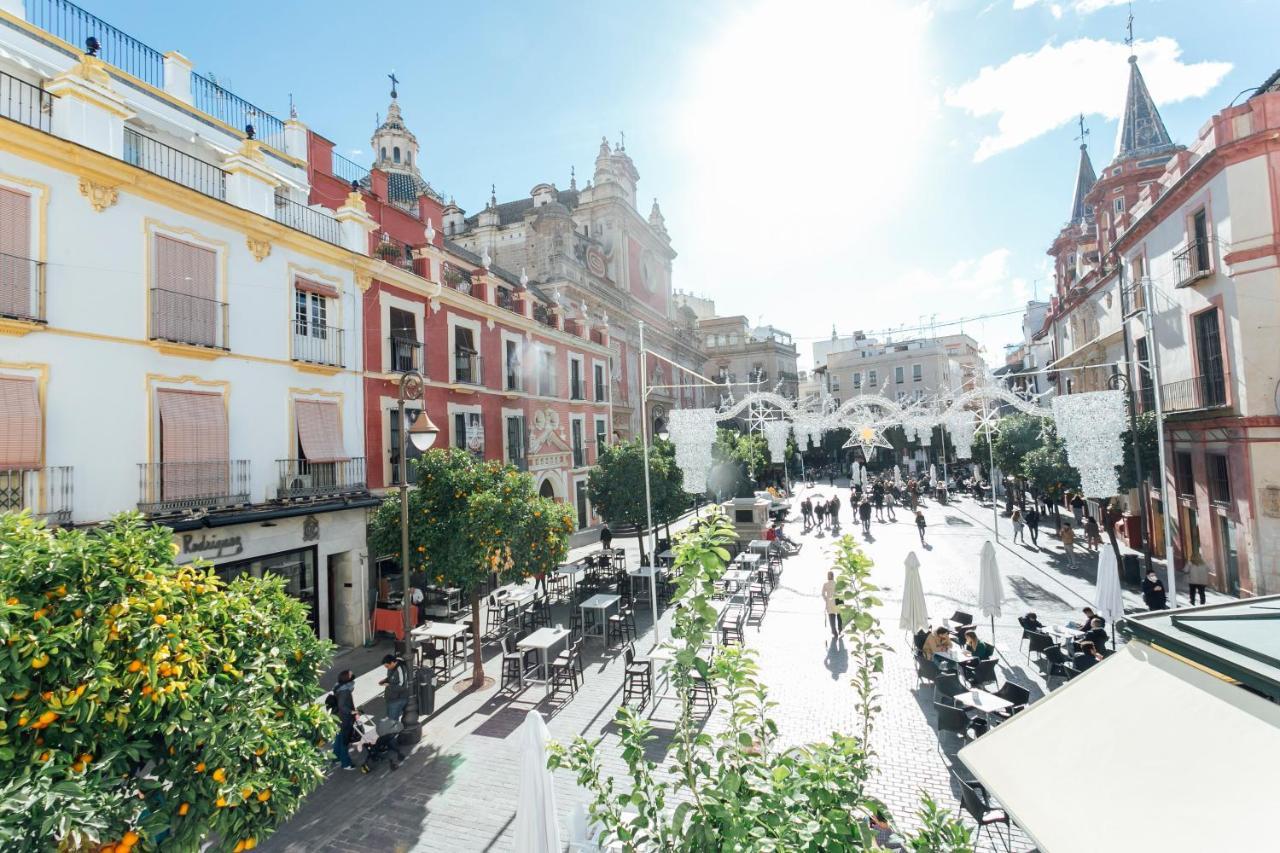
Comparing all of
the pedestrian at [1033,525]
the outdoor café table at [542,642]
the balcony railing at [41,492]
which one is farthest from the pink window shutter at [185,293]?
the pedestrian at [1033,525]

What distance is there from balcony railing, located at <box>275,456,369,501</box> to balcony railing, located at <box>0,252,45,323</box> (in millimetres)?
5056

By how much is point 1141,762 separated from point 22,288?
48.4 feet

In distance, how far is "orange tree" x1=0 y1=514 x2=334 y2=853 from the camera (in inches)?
148

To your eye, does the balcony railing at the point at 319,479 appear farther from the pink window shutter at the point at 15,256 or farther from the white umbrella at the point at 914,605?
the white umbrella at the point at 914,605

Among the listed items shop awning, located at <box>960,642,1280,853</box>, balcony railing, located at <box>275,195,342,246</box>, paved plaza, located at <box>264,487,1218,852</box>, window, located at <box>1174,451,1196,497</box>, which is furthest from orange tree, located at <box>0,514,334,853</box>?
window, located at <box>1174,451,1196,497</box>

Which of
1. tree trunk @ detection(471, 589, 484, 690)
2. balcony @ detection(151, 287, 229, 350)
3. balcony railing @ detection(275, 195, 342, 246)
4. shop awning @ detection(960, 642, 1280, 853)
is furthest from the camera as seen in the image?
balcony railing @ detection(275, 195, 342, 246)

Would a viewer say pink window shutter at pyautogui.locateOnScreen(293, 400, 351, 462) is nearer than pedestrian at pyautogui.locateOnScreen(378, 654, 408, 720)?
No

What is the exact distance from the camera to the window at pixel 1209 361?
51.7 feet

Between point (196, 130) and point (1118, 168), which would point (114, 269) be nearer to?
point (196, 130)

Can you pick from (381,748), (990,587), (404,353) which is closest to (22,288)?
(404,353)

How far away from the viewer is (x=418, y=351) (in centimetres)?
1839

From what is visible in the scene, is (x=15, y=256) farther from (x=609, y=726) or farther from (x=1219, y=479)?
(x=1219, y=479)

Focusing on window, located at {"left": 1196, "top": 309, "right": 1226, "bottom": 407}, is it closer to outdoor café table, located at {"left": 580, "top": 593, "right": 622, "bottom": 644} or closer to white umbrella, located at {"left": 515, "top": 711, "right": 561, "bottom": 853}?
outdoor café table, located at {"left": 580, "top": 593, "right": 622, "bottom": 644}

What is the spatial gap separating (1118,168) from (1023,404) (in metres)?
16.6
